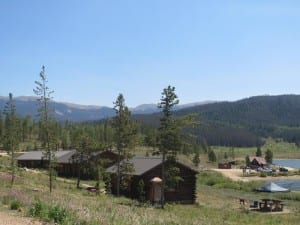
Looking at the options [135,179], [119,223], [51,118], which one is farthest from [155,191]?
[119,223]

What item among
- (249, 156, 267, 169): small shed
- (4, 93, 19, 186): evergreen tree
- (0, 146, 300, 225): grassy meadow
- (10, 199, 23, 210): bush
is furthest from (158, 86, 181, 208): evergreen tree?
(249, 156, 267, 169): small shed

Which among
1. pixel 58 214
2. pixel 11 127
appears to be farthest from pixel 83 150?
pixel 58 214

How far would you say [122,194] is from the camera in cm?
5272

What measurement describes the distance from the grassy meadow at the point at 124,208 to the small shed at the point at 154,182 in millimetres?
2160

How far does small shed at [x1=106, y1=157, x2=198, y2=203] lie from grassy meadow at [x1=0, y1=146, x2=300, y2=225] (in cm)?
216

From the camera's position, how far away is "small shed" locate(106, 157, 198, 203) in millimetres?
49469

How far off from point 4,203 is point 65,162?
2286 inches

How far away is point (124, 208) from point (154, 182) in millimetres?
19569

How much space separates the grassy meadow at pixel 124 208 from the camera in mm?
17391

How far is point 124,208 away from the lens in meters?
29.0

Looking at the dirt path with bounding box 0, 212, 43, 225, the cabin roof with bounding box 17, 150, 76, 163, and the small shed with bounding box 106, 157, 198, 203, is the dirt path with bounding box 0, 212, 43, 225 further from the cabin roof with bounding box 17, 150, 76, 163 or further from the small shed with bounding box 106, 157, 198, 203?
the cabin roof with bounding box 17, 150, 76, 163

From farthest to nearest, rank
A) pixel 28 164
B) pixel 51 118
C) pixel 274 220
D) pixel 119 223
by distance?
pixel 28 164 < pixel 51 118 < pixel 274 220 < pixel 119 223

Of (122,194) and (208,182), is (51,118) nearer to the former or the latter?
(122,194)

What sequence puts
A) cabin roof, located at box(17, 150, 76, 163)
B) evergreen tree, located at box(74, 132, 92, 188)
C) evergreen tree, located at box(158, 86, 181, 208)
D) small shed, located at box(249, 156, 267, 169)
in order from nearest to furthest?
evergreen tree, located at box(158, 86, 181, 208) < evergreen tree, located at box(74, 132, 92, 188) < cabin roof, located at box(17, 150, 76, 163) < small shed, located at box(249, 156, 267, 169)
